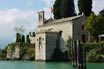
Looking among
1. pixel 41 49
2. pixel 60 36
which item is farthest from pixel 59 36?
pixel 41 49

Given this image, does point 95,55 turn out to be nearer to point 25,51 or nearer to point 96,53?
point 96,53

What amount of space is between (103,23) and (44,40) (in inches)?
433

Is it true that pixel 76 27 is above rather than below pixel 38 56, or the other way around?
above

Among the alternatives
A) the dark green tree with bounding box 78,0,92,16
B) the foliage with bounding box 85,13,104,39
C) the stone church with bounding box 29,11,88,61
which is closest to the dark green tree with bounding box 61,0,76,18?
the dark green tree with bounding box 78,0,92,16

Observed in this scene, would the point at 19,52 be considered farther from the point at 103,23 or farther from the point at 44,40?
the point at 103,23

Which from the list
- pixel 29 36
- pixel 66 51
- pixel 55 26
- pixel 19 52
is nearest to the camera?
pixel 66 51

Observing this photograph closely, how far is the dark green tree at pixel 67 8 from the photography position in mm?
53719

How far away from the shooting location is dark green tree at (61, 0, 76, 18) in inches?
2115

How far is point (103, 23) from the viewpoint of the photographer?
140 feet

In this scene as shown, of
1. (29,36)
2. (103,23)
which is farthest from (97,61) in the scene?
(29,36)

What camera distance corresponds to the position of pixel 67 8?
53.7 m

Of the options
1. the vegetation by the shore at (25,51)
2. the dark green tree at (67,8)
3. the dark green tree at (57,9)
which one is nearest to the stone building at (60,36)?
the vegetation by the shore at (25,51)

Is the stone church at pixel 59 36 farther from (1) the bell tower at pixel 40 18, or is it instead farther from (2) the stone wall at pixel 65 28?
(1) the bell tower at pixel 40 18

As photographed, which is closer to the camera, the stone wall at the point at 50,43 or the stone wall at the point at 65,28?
the stone wall at the point at 50,43
